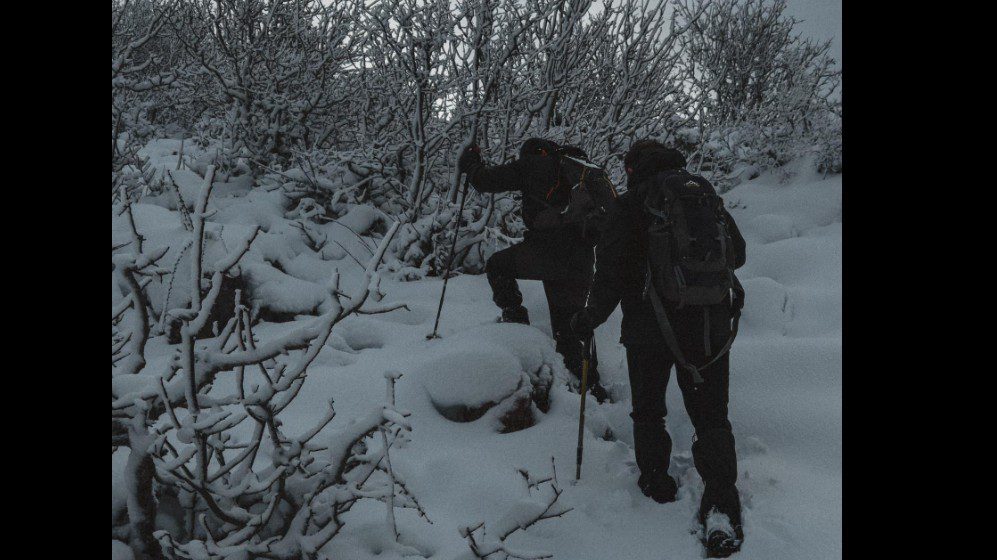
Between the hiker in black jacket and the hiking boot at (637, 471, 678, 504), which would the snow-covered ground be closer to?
the hiking boot at (637, 471, 678, 504)

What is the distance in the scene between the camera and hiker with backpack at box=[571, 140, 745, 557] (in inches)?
96.3

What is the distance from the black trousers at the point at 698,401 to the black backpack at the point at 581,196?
1.14 metres

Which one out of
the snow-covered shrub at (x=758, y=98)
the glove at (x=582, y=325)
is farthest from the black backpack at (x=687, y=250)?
the snow-covered shrub at (x=758, y=98)

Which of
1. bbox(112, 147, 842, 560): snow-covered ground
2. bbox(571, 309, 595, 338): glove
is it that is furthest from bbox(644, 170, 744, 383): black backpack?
bbox(112, 147, 842, 560): snow-covered ground

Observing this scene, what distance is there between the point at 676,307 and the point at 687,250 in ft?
0.78

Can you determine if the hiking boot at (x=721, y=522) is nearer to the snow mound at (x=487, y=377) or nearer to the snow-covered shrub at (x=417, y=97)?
the snow mound at (x=487, y=377)

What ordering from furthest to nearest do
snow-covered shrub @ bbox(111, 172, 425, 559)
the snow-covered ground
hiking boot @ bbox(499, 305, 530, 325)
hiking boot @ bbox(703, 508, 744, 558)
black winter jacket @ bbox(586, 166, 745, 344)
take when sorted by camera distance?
hiking boot @ bbox(499, 305, 530, 325) < black winter jacket @ bbox(586, 166, 745, 344) < the snow-covered ground < hiking boot @ bbox(703, 508, 744, 558) < snow-covered shrub @ bbox(111, 172, 425, 559)

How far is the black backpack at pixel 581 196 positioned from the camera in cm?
369

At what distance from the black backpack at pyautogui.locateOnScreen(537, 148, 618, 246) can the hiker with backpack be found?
0.85 metres
